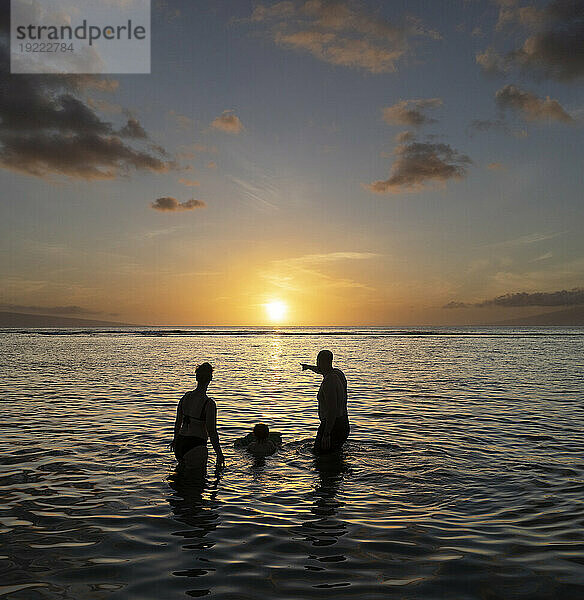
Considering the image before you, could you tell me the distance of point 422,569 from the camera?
6613mm

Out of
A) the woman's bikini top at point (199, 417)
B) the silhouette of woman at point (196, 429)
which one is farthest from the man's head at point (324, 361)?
the woman's bikini top at point (199, 417)

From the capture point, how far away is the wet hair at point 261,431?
41.0ft

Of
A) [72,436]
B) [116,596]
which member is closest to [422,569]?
[116,596]

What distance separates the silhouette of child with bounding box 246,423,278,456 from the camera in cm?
1253

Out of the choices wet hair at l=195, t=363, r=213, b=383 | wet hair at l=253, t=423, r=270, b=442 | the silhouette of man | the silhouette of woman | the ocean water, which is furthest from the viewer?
wet hair at l=253, t=423, r=270, b=442

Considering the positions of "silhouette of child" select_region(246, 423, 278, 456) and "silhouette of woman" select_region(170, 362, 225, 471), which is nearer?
"silhouette of woman" select_region(170, 362, 225, 471)

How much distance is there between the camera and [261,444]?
12602 millimetres

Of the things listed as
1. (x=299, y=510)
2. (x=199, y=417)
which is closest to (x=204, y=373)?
(x=199, y=417)

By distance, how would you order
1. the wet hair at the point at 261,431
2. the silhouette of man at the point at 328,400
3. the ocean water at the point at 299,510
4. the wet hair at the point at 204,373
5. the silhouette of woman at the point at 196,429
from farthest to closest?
the wet hair at the point at 261,431, the silhouette of man at the point at 328,400, the silhouette of woman at the point at 196,429, the wet hair at the point at 204,373, the ocean water at the point at 299,510

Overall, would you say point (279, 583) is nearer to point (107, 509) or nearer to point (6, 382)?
point (107, 509)

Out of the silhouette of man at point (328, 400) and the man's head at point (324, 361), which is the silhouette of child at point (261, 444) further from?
the man's head at point (324, 361)

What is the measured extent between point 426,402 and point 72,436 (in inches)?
569

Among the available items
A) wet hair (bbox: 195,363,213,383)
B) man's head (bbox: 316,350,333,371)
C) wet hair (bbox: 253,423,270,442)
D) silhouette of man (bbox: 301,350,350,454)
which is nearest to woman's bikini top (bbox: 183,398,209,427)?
wet hair (bbox: 195,363,213,383)

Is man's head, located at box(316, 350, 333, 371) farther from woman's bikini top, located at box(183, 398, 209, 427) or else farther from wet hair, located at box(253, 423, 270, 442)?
woman's bikini top, located at box(183, 398, 209, 427)
